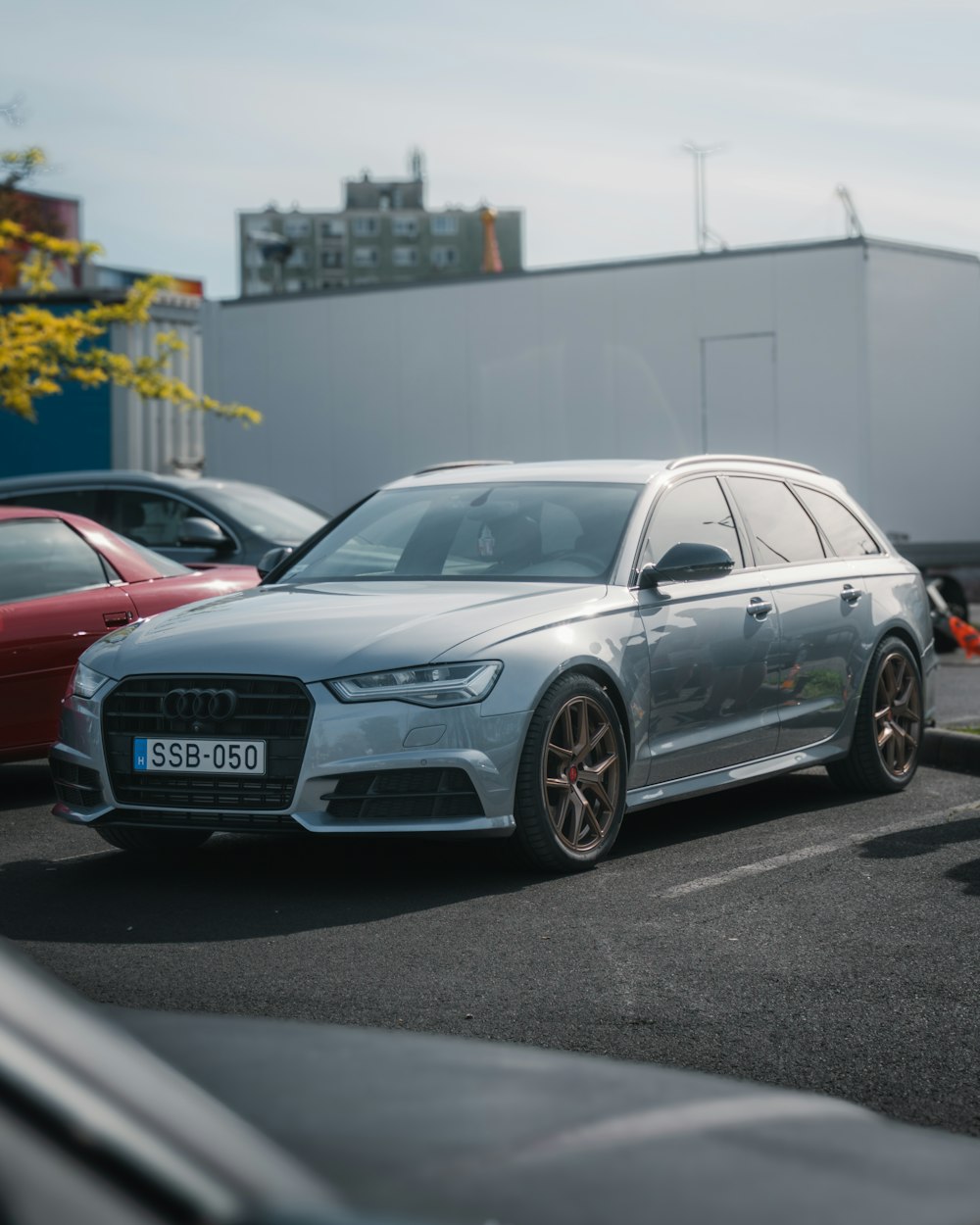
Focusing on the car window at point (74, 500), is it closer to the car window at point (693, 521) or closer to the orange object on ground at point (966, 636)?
the car window at point (693, 521)

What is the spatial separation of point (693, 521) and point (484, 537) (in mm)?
892

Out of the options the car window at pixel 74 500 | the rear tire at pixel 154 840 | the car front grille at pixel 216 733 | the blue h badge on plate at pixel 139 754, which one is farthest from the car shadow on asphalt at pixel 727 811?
the car window at pixel 74 500

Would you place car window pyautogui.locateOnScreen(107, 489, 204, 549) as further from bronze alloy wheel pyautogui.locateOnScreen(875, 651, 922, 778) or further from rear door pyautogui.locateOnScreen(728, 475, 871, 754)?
bronze alloy wheel pyautogui.locateOnScreen(875, 651, 922, 778)

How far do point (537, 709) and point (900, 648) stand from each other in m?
2.99

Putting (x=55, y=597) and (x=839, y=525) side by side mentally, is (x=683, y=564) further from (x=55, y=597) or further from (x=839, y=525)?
(x=55, y=597)

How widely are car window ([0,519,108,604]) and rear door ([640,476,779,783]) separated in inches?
116

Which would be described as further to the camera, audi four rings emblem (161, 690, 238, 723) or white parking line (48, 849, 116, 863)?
white parking line (48, 849, 116, 863)

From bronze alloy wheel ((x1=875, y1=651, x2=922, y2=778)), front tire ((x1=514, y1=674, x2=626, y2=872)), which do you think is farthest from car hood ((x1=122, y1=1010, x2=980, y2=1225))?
bronze alloy wheel ((x1=875, y1=651, x2=922, y2=778))

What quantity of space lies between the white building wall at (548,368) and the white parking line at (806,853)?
941cm

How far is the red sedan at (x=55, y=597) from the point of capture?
7.86 metres

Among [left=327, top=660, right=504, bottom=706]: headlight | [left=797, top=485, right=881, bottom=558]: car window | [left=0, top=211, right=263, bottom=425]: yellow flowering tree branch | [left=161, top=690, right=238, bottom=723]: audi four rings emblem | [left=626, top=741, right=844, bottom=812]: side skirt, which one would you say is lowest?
[left=626, top=741, right=844, bottom=812]: side skirt

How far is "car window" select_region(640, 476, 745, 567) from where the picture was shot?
23.4 feet

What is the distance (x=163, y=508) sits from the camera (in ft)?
40.3

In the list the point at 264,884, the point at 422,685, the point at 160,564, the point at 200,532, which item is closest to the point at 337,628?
the point at 422,685
